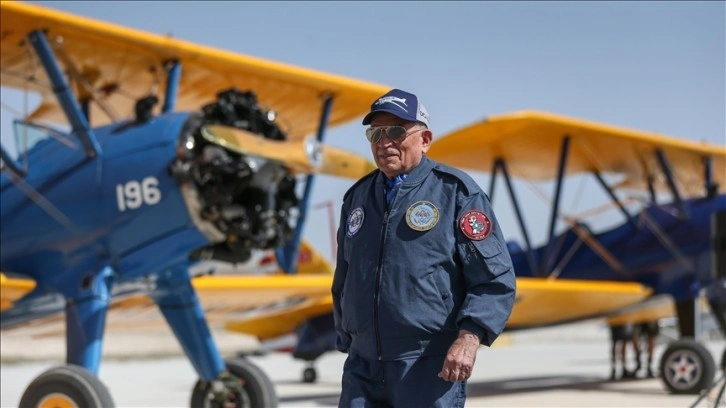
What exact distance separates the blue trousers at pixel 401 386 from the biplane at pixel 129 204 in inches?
126

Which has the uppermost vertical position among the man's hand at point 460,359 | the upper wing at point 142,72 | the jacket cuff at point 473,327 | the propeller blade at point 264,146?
the upper wing at point 142,72

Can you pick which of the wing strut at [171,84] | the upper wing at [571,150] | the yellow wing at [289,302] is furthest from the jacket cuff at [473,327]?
the upper wing at [571,150]

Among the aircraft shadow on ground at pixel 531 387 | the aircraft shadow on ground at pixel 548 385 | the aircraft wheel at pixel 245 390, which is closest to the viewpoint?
the aircraft wheel at pixel 245 390

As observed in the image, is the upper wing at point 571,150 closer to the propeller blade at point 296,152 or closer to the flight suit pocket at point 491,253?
the propeller blade at point 296,152

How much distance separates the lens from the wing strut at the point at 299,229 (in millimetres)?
7629

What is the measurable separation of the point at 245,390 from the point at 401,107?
4.25 meters

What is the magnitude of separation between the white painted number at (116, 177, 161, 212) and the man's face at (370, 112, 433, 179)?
3.56 metres

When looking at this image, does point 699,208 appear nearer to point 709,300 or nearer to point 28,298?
point 709,300

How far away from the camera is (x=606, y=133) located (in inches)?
472

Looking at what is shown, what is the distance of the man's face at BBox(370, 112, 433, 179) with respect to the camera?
256 cm

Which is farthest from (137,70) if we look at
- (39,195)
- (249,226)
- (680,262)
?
(680,262)

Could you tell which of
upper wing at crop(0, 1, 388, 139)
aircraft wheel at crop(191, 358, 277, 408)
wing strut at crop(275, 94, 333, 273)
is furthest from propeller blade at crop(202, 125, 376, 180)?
aircraft wheel at crop(191, 358, 277, 408)

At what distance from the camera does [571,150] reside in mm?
12805

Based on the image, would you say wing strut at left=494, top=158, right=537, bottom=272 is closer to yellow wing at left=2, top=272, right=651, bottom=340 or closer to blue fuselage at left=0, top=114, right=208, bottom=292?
yellow wing at left=2, top=272, right=651, bottom=340
